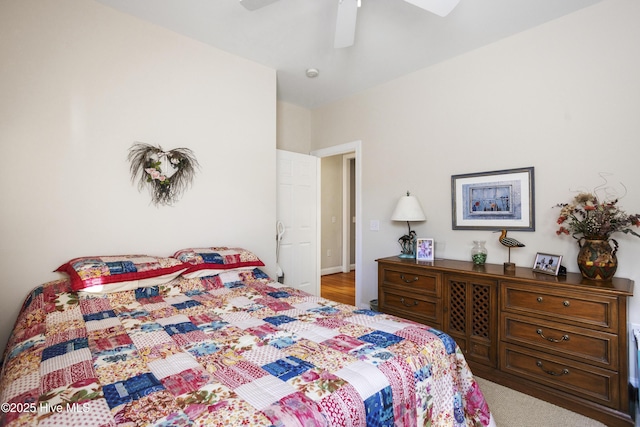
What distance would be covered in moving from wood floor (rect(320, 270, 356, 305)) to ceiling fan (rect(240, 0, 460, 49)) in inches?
127

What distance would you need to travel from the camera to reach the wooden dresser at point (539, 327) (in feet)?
6.03

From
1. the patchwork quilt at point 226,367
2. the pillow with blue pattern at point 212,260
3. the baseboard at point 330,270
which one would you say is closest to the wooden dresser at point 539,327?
the patchwork quilt at point 226,367

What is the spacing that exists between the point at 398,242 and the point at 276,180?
159 cm

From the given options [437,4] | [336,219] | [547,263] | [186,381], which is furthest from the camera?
[336,219]

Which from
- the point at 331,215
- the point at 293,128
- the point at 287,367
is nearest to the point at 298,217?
the point at 293,128

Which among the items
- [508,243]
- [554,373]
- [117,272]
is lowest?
[554,373]

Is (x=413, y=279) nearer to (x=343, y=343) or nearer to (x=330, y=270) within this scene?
(x=343, y=343)

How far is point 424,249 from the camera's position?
2980 millimetres

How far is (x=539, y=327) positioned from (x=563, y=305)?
22cm

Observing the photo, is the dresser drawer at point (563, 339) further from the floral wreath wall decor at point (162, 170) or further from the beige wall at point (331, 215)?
the beige wall at point (331, 215)

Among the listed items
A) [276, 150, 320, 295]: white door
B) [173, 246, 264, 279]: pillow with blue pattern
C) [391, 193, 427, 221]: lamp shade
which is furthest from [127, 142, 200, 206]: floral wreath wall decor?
[391, 193, 427, 221]: lamp shade

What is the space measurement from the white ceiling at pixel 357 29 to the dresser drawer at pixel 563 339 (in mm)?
2254

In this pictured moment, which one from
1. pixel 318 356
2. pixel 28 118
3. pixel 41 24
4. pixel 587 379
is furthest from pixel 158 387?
pixel 41 24

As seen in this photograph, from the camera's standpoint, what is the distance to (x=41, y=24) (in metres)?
2.12
